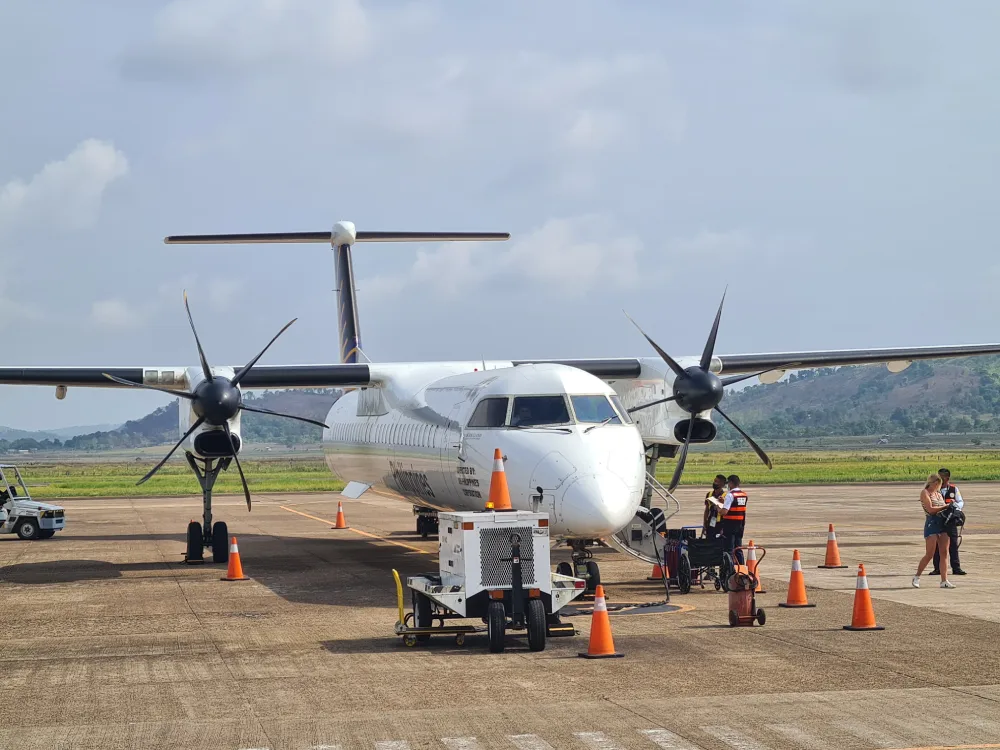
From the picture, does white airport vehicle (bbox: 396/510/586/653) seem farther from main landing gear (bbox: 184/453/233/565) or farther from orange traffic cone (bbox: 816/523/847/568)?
main landing gear (bbox: 184/453/233/565)

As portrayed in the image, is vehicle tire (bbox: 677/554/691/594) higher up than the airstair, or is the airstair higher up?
the airstair

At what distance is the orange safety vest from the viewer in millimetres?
16703

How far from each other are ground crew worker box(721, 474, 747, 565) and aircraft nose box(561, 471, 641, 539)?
2.61 meters

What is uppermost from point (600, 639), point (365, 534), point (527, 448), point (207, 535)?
point (527, 448)

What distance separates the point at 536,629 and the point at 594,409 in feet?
14.4

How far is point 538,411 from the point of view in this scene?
629 inches

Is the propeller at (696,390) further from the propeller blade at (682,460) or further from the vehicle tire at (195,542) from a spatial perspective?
the vehicle tire at (195,542)

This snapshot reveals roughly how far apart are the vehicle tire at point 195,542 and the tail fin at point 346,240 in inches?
289

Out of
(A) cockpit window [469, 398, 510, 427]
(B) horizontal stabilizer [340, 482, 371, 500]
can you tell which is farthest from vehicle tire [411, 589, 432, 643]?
(B) horizontal stabilizer [340, 482, 371, 500]

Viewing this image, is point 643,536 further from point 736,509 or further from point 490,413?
point 490,413

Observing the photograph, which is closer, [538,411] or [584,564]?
[584,564]

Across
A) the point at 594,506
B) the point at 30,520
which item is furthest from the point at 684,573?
the point at 30,520

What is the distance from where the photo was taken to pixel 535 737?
337 inches

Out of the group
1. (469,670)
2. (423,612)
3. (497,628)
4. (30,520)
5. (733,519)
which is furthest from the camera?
(30,520)
